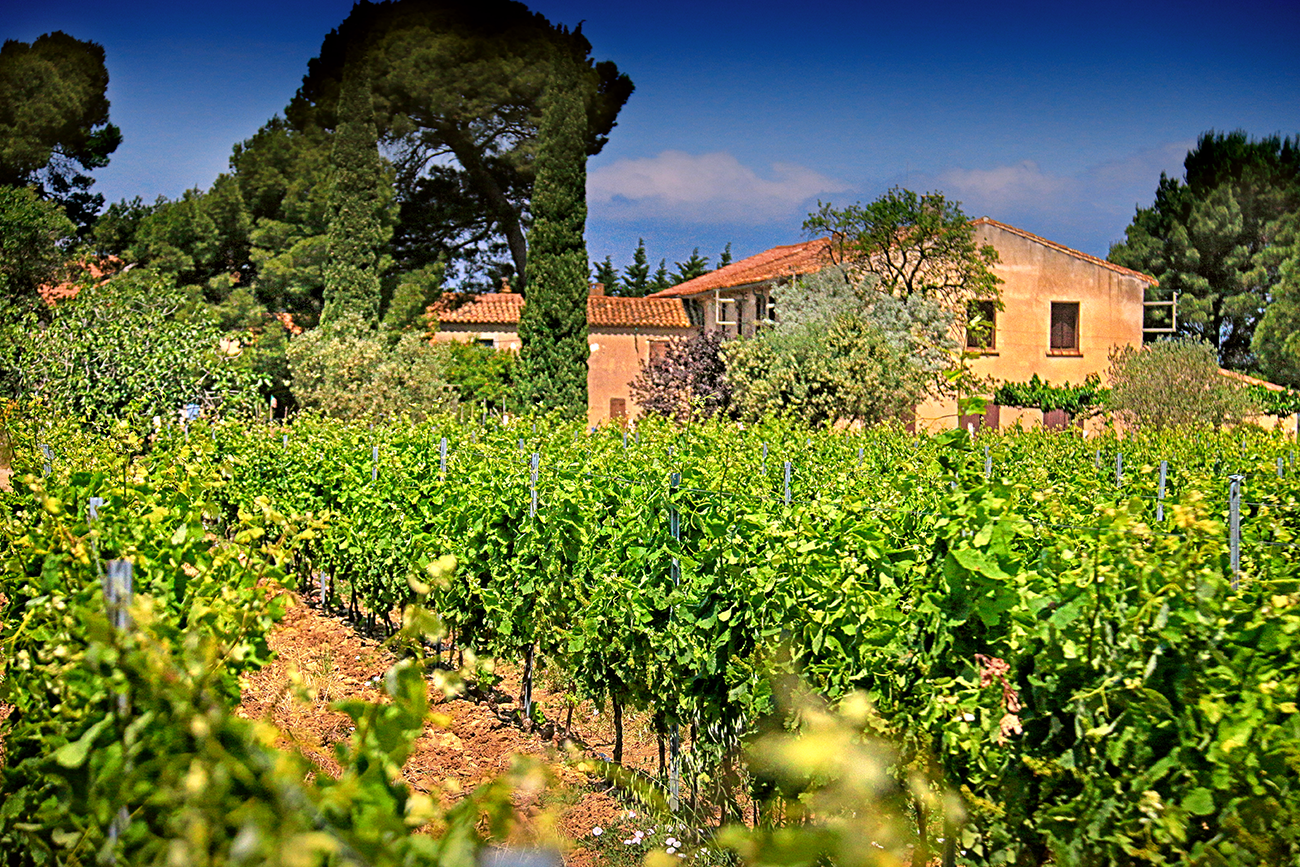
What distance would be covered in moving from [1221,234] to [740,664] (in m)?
40.4

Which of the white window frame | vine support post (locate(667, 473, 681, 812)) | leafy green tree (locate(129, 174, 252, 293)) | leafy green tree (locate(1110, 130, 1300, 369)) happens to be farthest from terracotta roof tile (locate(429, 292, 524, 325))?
vine support post (locate(667, 473, 681, 812))

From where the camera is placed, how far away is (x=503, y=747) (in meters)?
5.75

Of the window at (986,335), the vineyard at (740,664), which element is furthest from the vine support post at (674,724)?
the window at (986,335)

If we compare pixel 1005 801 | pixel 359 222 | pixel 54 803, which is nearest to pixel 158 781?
pixel 54 803

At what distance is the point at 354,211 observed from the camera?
24125 mm

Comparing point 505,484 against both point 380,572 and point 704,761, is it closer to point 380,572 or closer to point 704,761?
point 380,572

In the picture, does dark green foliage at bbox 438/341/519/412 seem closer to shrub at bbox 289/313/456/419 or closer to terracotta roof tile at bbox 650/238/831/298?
shrub at bbox 289/313/456/419

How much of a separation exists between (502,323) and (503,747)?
2814 cm

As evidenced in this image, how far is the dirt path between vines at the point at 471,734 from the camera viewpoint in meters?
4.76

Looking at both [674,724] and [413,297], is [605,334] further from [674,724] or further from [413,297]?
[674,724]

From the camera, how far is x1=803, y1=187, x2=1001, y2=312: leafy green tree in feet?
73.3

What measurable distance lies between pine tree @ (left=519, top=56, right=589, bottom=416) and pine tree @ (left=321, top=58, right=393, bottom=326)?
3.70 meters

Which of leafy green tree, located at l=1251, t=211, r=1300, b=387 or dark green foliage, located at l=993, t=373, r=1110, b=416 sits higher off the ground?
leafy green tree, located at l=1251, t=211, r=1300, b=387

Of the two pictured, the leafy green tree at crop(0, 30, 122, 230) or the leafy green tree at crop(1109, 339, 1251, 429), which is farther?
the leafy green tree at crop(0, 30, 122, 230)
